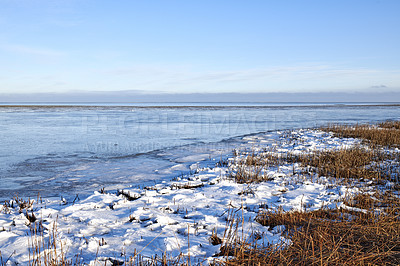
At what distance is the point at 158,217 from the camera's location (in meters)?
4.70

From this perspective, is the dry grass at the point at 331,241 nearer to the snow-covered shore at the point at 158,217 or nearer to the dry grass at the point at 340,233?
the dry grass at the point at 340,233

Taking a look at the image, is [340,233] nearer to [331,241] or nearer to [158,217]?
[331,241]

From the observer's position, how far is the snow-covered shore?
365cm

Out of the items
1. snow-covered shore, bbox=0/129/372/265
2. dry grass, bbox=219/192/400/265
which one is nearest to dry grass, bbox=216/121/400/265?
dry grass, bbox=219/192/400/265

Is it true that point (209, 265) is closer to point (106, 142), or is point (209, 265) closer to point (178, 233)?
point (178, 233)

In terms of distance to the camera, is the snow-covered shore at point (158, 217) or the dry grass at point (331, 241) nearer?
the dry grass at point (331, 241)

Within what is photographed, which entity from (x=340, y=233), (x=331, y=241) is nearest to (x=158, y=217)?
(x=331, y=241)

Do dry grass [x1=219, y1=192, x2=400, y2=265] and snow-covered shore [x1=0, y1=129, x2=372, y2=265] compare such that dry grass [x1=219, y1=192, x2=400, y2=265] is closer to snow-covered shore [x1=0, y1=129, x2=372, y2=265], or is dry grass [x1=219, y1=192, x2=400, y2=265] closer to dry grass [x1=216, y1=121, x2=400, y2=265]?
dry grass [x1=216, y1=121, x2=400, y2=265]

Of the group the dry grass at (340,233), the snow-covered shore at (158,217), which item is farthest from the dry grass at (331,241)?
the snow-covered shore at (158,217)

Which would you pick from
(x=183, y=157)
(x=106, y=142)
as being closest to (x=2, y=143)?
(x=106, y=142)

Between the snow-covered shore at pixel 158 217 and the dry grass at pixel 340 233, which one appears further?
the snow-covered shore at pixel 158 217

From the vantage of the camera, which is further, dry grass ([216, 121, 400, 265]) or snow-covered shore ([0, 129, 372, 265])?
snow-covered shore ([0, 129, 372, 265])

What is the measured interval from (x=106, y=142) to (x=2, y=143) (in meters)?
4.84

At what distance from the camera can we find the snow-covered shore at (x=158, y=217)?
3650 millimetres
